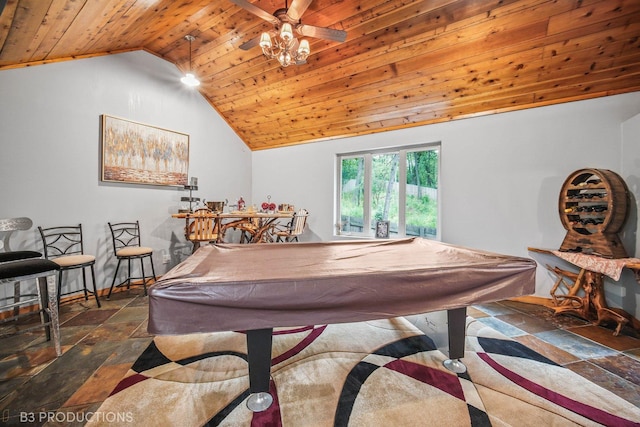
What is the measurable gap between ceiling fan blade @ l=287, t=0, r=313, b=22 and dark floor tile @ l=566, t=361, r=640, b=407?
331cm

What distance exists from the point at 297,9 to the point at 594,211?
3.33 metres

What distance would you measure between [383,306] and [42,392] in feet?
6.92

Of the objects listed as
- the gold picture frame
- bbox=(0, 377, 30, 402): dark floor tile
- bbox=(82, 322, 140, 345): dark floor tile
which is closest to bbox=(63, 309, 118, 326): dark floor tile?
bbox=(82, 322, 140, 345): dark floor tile

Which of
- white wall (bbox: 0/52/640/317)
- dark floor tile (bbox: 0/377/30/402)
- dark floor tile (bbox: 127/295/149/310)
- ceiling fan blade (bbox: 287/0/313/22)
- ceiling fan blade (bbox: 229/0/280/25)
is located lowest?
dark floor tile (bbox: 0/377/30/402)

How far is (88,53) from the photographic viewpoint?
3229 millimetres

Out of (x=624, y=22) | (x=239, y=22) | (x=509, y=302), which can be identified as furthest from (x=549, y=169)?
(x=239, y=22)

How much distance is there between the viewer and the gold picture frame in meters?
3.44

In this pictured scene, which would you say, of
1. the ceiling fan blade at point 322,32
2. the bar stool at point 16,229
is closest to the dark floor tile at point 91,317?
the bar stool at point 16,229

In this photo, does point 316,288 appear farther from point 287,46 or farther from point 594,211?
point 594,211

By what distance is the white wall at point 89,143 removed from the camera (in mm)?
2781

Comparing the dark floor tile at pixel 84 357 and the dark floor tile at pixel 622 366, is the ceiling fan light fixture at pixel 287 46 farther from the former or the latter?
the dark floor tile at pixel 622 366

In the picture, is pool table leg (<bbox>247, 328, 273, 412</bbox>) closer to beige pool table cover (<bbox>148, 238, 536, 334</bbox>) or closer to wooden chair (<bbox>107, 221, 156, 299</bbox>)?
beige pool table cover (<bbox>148, 238, 536, 334</bbox>)

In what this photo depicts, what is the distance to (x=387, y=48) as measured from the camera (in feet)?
9.77

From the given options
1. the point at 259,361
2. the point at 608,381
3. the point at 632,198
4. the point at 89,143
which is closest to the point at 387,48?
the point at 632,198
